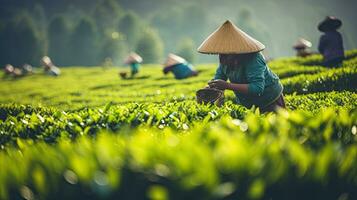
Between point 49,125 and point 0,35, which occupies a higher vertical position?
point 0,35

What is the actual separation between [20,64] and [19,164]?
81491mm

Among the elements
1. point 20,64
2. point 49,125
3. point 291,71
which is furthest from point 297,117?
point 20,64

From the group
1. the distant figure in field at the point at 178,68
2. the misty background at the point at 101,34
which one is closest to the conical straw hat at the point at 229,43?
the distant figure in field at the point at 178,68

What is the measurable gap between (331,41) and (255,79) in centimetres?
896

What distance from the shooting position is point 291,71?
13.6 metres

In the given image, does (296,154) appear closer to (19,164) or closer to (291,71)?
(19,164)

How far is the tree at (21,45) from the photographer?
7750 centimetres

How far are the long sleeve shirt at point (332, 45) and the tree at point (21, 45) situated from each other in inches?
2822

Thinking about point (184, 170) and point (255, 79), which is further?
point (255, 79)

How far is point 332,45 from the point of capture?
13.6 meters

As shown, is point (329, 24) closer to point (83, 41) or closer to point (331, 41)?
point (331, 41)

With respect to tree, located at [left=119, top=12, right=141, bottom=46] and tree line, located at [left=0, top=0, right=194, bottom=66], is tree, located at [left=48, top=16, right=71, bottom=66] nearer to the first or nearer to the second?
tree line, located at [left=0, top=0, right=194, bottom=66]

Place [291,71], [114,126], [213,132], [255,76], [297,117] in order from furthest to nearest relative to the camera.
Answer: [291,71]
[255,76]
[114,126]
[297,117]
[213,132]

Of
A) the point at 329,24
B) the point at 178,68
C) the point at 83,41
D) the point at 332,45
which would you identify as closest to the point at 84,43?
the point at 83,41
